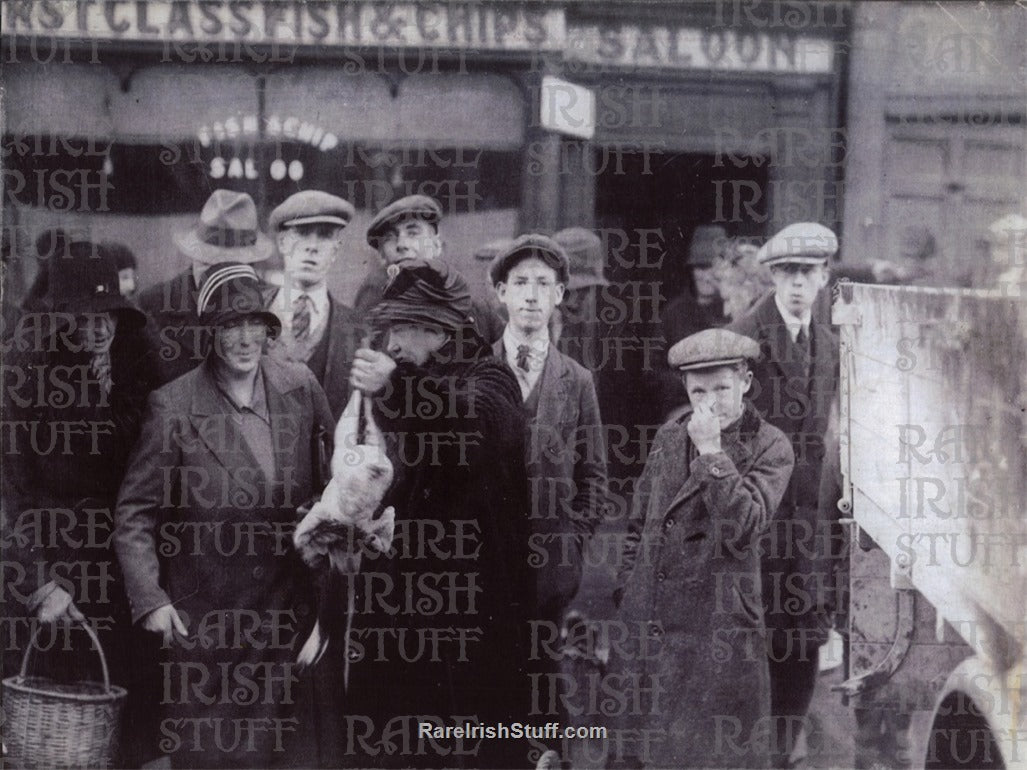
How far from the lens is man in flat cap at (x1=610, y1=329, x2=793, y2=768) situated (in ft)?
18.1

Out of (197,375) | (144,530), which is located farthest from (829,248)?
(144,530)

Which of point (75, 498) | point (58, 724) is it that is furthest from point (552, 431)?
point (58, 724)

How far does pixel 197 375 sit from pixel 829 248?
2913 mm

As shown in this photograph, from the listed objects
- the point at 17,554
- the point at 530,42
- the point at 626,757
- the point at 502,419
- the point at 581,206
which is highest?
the point at 530,42

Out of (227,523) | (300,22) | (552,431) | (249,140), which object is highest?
(300,22)

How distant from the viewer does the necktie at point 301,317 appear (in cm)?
552

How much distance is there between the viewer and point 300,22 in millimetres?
5566

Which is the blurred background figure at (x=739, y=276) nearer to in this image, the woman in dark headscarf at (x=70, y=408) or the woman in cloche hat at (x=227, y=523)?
the woman in cloche hat at (x=227, y=523)

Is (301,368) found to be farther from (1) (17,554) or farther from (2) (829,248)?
(2) (829,248)

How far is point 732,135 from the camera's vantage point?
18.3 feet

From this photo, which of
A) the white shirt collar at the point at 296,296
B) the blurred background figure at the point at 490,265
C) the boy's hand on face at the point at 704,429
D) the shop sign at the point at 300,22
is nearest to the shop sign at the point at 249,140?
the shop sign at the point at 300,22

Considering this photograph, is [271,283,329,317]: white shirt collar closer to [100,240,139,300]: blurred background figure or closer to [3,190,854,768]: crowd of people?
[3,190,854,768]: crowd of people

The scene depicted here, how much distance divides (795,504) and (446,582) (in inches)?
63.6

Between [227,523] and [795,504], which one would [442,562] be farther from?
[795,504]
